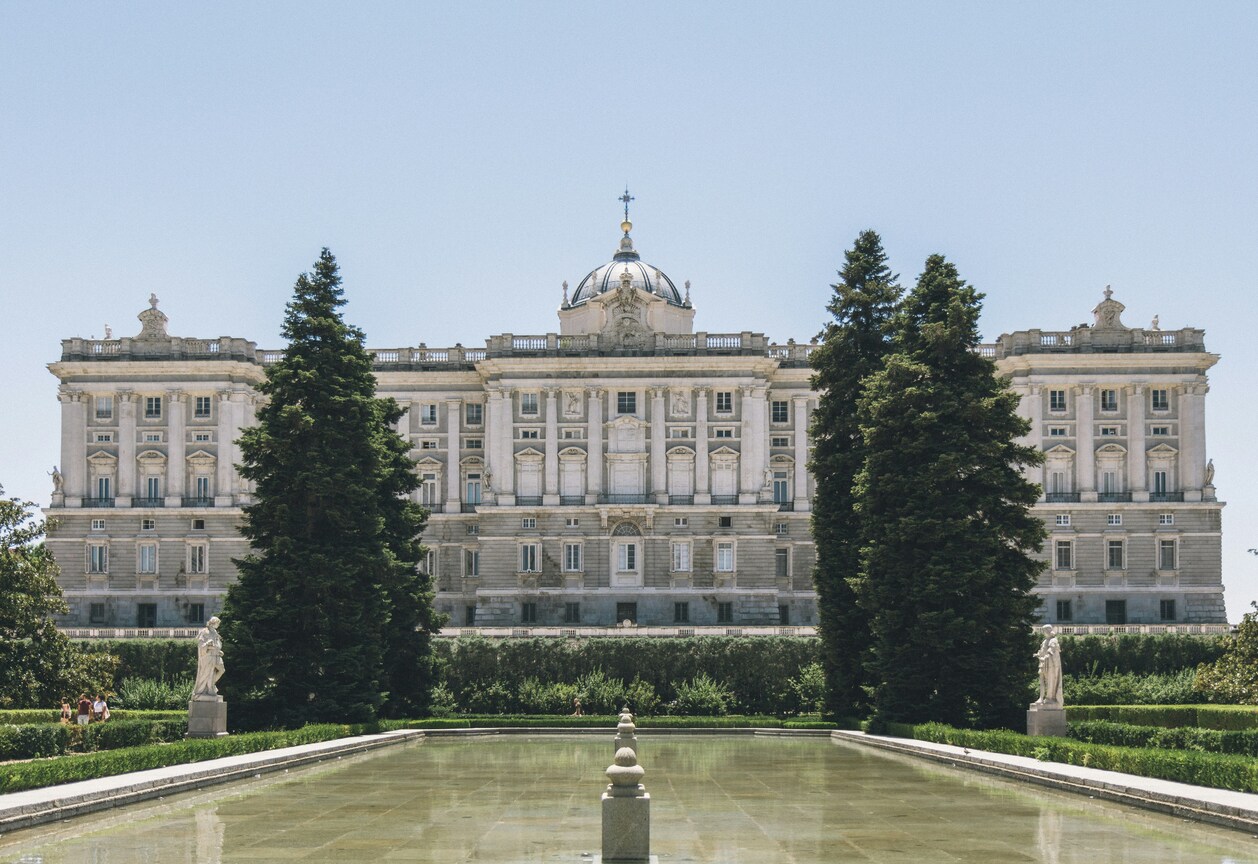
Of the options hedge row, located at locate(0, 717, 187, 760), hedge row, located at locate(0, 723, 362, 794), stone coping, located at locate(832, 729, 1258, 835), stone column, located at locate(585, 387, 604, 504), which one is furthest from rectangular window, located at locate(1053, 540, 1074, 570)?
hedge row, located at locate(0, 717, 187, 760)

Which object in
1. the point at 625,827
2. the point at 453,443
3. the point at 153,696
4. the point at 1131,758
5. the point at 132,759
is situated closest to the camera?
the point at 625,827

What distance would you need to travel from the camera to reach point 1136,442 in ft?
Result: 282

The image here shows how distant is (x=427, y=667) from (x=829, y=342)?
1754 cm

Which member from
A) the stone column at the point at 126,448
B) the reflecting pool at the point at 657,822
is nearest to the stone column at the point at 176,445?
the stone column at the point at 126,448

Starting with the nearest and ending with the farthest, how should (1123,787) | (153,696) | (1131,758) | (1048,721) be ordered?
(1123,787) < (1131,758) < (1048,721) < (153,696)

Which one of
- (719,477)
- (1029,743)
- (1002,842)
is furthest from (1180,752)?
(719,477)

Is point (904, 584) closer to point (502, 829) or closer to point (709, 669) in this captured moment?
point (709, 669)

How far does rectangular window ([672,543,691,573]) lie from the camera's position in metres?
84.3

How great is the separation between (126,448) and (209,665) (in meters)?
53.4

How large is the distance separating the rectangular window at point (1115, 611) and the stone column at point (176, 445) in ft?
172

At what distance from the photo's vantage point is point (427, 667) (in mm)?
51719

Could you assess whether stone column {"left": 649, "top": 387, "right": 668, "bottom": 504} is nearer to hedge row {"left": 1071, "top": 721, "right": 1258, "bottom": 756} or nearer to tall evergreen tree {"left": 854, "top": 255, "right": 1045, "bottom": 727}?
tall evergreen tree {"left": 854, "top": 255, "right": 1045, "bottom": 727}

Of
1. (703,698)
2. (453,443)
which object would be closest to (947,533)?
(703,698)

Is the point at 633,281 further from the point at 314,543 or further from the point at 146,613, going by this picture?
the point at 314,543
